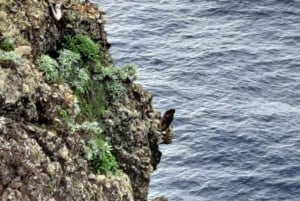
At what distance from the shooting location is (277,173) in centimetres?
7100

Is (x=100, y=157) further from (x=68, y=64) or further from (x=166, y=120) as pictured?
(x=166, y=120)

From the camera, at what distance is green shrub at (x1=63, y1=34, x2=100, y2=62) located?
1030 inches

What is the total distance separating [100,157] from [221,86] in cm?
6344

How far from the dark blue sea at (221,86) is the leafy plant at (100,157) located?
45078mm

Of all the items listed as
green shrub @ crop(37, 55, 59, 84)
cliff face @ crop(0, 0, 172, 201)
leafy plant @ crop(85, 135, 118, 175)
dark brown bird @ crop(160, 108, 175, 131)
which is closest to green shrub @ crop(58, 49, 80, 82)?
cliff face @ crop(0, 0, 172, 201)

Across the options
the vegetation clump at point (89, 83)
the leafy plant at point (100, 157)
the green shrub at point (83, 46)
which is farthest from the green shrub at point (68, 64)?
the leafy plant at point (100, 157)

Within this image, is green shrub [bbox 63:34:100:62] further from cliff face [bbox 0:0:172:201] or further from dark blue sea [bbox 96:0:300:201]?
dark blue sea [bbox 96:0:300:201]

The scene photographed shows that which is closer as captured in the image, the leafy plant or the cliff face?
the cliff face

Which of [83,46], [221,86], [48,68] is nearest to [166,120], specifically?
[83,46]

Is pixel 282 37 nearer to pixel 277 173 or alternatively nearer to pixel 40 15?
pixel 277 173

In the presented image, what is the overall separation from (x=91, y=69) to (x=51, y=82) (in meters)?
3.77

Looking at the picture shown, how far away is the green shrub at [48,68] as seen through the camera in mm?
23125

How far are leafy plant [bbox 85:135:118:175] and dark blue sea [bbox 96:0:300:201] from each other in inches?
1775

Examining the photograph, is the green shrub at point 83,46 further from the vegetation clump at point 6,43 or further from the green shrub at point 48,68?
the vegetation clump at point 6,43
